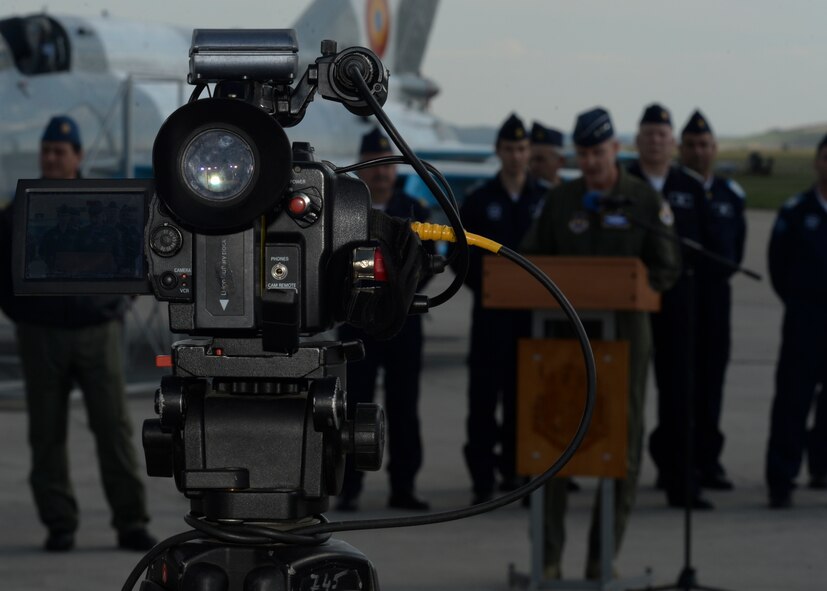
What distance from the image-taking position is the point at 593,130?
15.5 feet

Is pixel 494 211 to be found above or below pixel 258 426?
above

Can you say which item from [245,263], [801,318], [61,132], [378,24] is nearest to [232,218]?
[245,263]

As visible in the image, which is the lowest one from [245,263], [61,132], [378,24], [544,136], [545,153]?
[245,263]

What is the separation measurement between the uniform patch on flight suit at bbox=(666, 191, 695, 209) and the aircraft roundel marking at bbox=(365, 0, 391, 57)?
12548 millimetres

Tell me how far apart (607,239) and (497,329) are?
141cm

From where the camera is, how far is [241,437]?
1783 mm

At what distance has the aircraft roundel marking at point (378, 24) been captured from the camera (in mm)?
18681

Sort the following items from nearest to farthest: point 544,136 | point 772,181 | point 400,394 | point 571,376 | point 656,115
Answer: point 571,376 < point 400,394 < point 656,115 < point 544,136 < point 772,181

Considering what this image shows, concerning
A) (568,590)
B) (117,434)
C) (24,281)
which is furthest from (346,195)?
(117,434)

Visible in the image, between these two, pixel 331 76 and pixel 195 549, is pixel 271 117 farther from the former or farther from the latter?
pixel 195 549

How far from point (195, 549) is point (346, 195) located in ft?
1.75

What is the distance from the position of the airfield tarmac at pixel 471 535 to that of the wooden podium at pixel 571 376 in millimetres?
400

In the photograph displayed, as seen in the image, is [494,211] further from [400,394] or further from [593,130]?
[593,130]

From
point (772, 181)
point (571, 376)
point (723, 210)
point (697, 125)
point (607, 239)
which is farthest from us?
point (772, 181)
